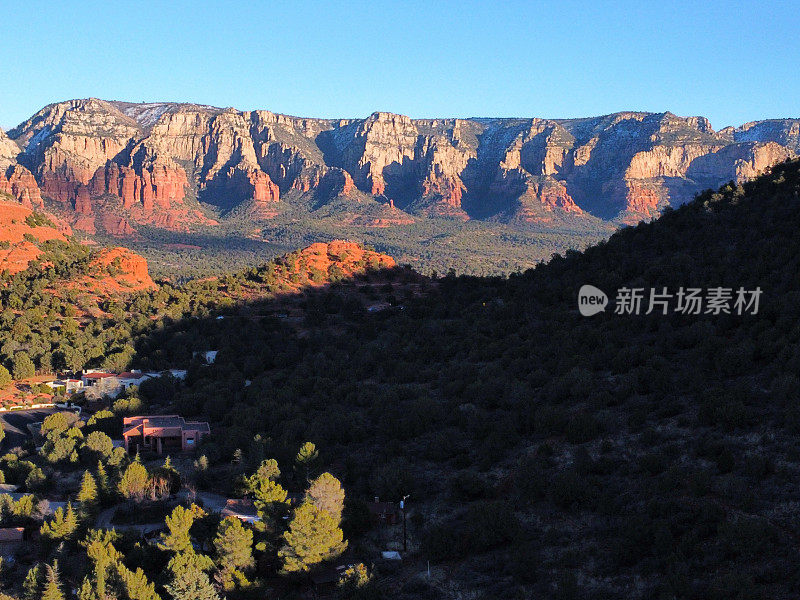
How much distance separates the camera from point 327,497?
1991cm

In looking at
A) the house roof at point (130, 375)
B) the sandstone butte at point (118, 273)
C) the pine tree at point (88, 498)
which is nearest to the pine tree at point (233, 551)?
the pine tree at point (88, 498)

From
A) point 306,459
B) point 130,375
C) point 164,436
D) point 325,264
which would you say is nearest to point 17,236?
point 325,264

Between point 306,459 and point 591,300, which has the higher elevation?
point 591,300

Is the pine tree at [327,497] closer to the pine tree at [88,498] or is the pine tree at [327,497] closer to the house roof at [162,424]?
the pine tree at [88,498]

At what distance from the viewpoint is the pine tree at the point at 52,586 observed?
59.8 feet

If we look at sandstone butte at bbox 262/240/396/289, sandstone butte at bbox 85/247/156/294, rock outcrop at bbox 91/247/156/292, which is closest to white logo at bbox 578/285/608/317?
sandstone butte at bbox 262/240/396/289

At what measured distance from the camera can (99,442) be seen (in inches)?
1207

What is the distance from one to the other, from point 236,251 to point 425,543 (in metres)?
146

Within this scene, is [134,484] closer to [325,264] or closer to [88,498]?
[88,498]

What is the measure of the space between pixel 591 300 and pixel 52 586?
25.1 meters

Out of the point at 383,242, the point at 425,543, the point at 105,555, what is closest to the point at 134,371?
the point at 105,555

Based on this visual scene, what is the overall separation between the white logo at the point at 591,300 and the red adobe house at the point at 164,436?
17.4 meters

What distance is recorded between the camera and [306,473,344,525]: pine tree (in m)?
19.8

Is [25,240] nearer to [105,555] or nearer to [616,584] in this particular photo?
[105,555]
